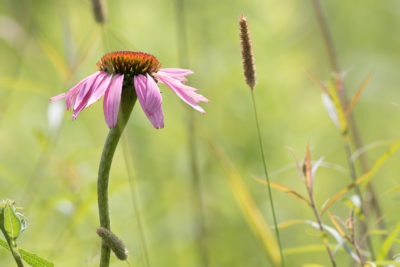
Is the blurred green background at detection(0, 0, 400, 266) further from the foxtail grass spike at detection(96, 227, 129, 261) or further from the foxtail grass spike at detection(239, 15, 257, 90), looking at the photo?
the foxtail grass spike at detection(96, 227, 129, 261)

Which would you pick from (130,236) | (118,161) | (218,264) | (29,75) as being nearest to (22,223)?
(218,264)

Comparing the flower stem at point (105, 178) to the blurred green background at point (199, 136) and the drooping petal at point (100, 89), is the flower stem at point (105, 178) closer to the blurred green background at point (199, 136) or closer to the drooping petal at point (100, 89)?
the drooping petal at point (100, 89)

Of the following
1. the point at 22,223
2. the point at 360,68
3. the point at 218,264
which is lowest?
the point at 218,264

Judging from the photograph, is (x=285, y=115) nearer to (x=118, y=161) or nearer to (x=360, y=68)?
(x=118, y=161)

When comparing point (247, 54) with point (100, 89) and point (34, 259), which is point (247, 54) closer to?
point (100, 89)

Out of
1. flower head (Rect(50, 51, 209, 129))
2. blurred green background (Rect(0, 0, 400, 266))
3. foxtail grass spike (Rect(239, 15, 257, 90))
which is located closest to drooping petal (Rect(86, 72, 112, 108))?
flower head (Rect(50, 51, 209, 129))

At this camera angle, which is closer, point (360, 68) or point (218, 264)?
point (218, 264)
